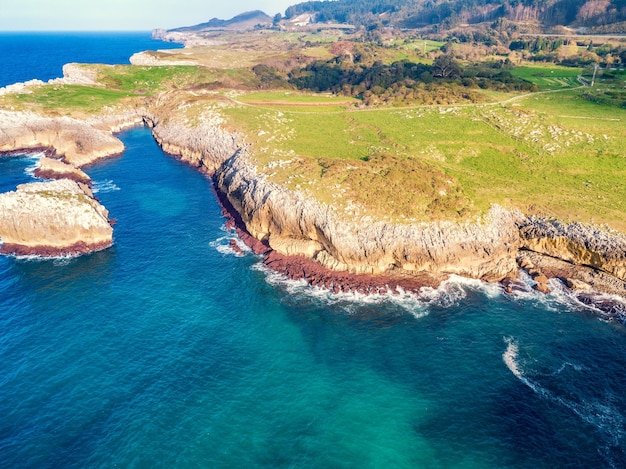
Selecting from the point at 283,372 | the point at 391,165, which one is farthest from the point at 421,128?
the point at 283,372

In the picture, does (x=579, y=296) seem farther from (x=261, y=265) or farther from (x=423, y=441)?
(x=261, y=265)

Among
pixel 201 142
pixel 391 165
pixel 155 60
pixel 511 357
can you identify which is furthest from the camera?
pixel 155 60

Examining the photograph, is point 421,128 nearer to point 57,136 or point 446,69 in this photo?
point 446,69

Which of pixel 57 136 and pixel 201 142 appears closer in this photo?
pixel 201 142

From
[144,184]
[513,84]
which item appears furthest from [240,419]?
[513,84]

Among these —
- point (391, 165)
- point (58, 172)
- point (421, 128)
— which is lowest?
point (58, 172)

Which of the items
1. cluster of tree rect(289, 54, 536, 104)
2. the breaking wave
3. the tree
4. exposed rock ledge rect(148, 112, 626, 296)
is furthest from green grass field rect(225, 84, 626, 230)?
the tree

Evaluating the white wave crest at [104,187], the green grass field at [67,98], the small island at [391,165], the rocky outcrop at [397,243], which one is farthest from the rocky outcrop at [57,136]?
the rocky outcrop at [397,243]
